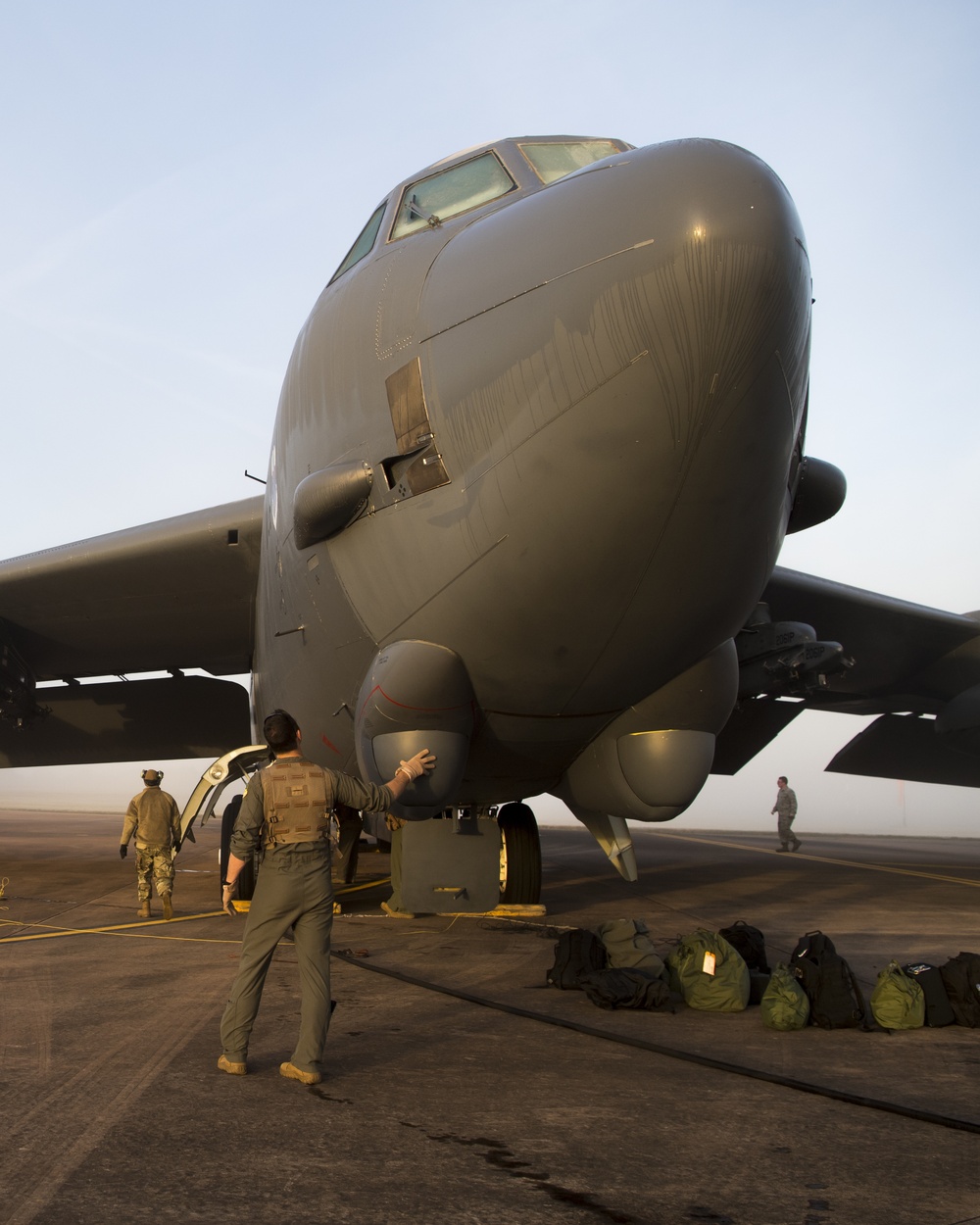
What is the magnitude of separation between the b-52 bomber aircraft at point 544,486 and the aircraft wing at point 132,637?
232 cm

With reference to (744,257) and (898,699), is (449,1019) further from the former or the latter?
(898,699)

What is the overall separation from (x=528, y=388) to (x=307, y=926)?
276cm

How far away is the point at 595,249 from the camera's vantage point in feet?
17.1

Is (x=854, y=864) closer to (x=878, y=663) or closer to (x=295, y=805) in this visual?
(x=878, y=663)

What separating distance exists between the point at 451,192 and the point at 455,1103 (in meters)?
5.55

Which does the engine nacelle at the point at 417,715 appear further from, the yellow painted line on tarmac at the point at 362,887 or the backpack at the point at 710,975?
the yellow painted line on tarmac at the point at 362,887

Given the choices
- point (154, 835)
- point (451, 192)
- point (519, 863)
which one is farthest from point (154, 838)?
point (451, 192)

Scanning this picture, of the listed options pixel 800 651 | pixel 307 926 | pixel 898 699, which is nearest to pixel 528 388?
pixel 307 926

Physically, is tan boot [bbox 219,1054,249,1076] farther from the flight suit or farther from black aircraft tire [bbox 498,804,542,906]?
black aircraft tire [bbox 498,804,542,906]

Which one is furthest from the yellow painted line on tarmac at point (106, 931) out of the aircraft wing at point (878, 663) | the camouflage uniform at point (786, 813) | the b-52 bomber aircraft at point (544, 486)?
the camouflage uniform at point (786, 813)

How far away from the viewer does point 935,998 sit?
5.61 metres

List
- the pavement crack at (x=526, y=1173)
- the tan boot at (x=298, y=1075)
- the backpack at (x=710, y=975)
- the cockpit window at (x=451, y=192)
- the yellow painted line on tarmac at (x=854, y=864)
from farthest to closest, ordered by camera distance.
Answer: the yellow painted line on tarmac at (x=854, y=864) < the cockpit window at (x=451, y=192) < the backpack at (x=710, y=975) < the tan boot at (x=298, y=1075) < the pavement crack at (x=526, y=1173)

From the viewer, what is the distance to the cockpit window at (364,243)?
24.8ft

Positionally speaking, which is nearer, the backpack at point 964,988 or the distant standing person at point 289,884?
the distant standing person at point 289,884
